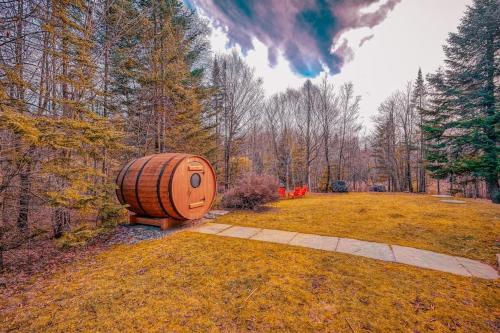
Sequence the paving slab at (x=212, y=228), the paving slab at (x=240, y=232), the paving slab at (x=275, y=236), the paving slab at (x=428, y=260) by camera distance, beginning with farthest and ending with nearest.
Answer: the paving slab at (x=212, y=228)
the paving slab at (x=240, y=232)
the paving slab at (x=275, y=236)
the paving slab at (x=428, y=260)

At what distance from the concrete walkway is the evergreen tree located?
10.7 m

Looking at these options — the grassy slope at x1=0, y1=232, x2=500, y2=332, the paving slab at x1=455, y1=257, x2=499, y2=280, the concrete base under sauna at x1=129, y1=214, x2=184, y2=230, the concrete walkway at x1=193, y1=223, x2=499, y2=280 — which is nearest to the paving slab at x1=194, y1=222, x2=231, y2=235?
the concrete walkway at x1=193, y1=223, x2=499, y2=280

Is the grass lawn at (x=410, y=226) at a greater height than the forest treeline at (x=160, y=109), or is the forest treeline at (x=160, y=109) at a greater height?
the forest treeline at (x=160, y=109)

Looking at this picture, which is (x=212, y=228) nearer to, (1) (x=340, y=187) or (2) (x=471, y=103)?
(1) (x=340, y=187)

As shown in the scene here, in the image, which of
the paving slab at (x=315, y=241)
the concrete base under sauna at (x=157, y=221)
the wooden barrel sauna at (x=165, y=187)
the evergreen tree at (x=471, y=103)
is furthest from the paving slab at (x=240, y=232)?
the evergreen tree at (x=471, y=103)

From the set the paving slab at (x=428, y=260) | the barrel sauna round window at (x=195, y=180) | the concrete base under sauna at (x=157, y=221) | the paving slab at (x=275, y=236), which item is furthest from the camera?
the barrel sauna round window at (x=195, y=180)

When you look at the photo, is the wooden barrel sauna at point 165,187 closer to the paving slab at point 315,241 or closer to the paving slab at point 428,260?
the paving slab at point 315,241

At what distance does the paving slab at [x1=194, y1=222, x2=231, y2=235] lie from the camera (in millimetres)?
4613

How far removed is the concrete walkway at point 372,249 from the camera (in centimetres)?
286

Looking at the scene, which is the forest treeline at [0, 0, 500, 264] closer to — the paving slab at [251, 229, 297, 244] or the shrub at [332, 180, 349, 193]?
the paving slab at [251, 229, 297, 244]

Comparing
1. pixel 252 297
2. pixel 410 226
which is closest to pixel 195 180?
pixel 252 297

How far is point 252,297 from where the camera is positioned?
2145 millimetres

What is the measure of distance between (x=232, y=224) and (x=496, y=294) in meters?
4.43

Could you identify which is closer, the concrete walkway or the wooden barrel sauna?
the concrete walkway
